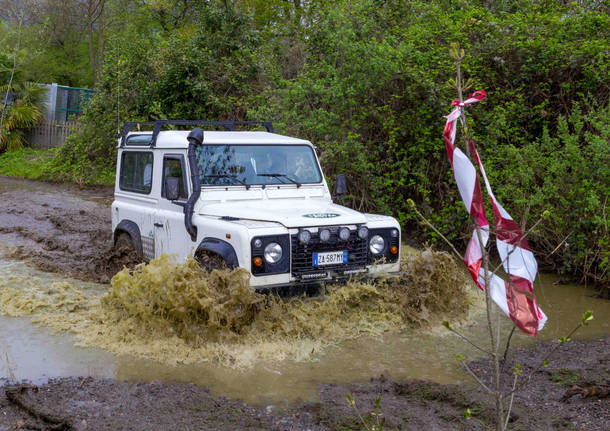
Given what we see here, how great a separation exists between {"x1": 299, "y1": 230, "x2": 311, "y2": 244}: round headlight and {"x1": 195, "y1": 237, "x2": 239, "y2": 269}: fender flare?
638mm

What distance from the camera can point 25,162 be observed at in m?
22.1

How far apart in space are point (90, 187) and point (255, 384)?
1491 centimetres

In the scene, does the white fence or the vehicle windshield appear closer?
the vehicle windshield

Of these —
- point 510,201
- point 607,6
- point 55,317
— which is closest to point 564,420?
point 55,317

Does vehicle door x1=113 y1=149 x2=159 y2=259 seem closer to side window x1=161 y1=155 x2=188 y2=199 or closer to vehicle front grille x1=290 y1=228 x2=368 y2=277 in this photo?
side window x1=161 y1=155 x2=188 y2=199

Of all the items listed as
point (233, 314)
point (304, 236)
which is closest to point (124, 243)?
point (233, 314)

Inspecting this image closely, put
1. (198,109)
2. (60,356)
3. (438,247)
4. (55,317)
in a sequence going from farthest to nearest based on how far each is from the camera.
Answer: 1. (198,109)
2. (438,247)
3. (55,317)
4. (60,356)

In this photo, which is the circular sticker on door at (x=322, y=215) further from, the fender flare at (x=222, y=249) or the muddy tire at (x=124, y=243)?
the muddy tire at (x=124, y=243)

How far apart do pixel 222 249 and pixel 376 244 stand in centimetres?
161

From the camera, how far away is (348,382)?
5258 millimetres

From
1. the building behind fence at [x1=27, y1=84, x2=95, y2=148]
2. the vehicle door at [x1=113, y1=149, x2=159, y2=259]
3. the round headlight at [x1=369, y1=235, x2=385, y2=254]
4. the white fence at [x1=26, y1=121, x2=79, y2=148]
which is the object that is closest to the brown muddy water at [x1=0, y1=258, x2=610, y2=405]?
the round headlight at [x1=369, y1=235, x2=385, y2=254]

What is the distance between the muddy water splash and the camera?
19.2 feet

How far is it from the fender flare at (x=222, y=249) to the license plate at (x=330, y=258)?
79 centimetres

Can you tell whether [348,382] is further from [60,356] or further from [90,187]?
[90,187]
